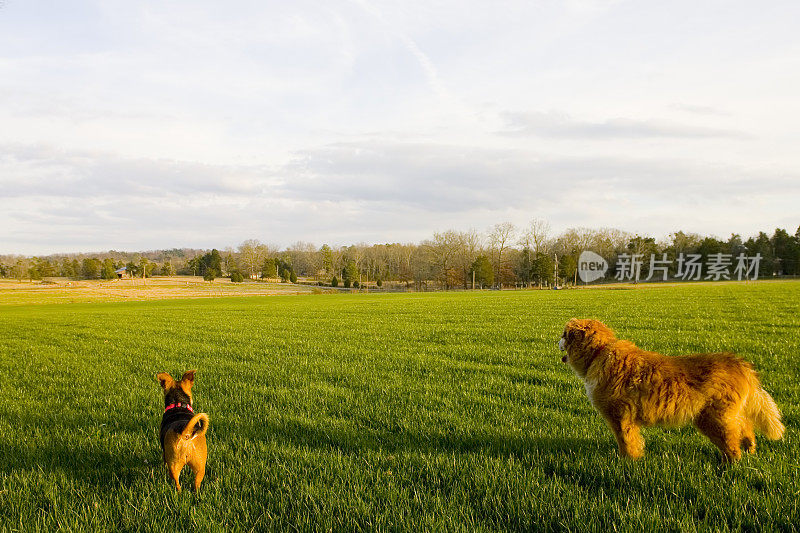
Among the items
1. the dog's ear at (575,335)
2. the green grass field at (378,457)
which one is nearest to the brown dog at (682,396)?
the dog's ear at (575,335)

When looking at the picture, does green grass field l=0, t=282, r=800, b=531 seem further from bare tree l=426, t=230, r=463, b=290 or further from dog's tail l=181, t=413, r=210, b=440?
bare tree l=426, t=230, r=463, b=290

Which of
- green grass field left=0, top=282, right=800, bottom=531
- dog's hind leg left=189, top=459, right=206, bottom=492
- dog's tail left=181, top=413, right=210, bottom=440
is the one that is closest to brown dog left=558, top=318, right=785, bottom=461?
green grass field left=0, top=282, right=800, bottom=531

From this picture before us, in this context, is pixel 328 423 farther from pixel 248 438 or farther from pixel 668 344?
pixel 668 344

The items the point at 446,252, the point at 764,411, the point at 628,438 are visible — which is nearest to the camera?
the point at 764,411

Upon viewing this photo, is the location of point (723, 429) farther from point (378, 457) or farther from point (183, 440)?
point (183, 440)

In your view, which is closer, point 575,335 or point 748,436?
point 748,436

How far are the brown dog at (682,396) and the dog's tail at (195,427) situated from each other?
432cm

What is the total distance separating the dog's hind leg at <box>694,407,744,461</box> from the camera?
4355 millimetres

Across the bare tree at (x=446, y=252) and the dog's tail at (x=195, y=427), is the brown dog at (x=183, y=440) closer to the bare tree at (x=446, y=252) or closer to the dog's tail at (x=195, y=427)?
the dog's tail at (x=195, y=427)

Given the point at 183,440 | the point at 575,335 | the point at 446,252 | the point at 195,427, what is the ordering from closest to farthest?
the point at 183,440
the point at 195,427
the point at 575,335
the point at 446,252

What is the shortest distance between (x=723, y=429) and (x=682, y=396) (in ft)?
1.94

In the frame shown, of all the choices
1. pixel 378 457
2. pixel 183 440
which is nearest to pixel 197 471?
pixel 183 440

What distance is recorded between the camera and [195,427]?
422cm

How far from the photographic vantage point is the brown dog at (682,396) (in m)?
4.32
